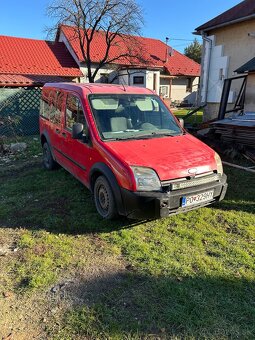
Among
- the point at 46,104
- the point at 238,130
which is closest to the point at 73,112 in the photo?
the point at 46,104

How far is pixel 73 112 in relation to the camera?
16.5ft

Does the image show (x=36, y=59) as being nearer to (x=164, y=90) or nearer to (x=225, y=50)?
(x=164, y=90)

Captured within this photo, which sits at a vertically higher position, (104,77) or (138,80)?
(104,77)

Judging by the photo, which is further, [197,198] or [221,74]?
[221,74]

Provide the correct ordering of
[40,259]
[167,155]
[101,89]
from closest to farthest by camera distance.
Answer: [40,259]
[167,155]
[101,89]

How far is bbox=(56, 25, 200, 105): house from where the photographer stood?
24.4m

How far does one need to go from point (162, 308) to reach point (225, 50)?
13.7 m

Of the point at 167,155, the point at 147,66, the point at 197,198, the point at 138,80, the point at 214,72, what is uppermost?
the point at 147,66

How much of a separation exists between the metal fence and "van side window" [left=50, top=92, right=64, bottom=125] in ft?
20.2

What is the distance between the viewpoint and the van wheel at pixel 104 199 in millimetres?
3951

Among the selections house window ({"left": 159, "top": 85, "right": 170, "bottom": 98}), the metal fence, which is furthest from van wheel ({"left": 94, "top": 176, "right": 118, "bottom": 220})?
house window ({"left": 159, "top": 85, "right": 170, "bottom": 98})

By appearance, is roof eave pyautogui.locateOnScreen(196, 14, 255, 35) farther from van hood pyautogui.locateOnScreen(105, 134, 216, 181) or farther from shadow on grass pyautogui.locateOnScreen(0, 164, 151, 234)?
shadow on grass pyautogui.locateOnScreen(0, 164, 151, 234)

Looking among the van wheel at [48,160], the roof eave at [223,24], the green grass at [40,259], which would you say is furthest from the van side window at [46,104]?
the roof eave at [223,24]

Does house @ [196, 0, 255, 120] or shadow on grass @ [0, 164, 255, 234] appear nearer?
shadow on grass @ [0, 164, 255, 234]
